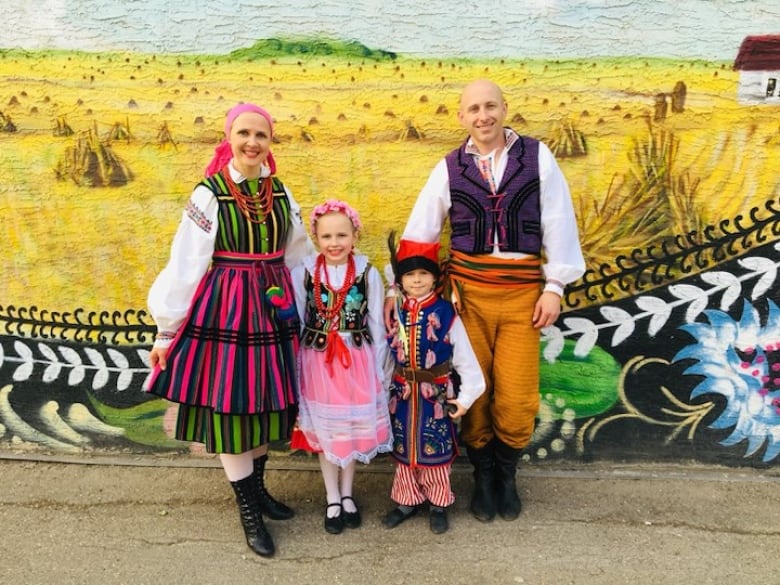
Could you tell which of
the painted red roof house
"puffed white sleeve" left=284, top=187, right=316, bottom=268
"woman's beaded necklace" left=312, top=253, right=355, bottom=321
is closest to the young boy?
"woman's beaded necklace" left=312, top=253, right=355, bottom=321

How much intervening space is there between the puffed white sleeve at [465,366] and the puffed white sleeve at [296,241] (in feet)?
2.33

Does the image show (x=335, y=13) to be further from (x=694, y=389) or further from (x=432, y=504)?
(x=694, y=389)

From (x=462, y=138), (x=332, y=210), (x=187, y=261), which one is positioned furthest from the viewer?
(x=462, y=138)

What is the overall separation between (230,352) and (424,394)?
32.1 inches

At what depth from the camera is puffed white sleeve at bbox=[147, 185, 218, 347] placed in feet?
7.89

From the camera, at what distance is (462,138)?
118 inches

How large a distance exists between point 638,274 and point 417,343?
3.92ft

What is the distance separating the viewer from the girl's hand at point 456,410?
8.77 ft

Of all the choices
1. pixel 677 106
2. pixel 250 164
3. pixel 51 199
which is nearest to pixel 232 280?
pixel 250 164

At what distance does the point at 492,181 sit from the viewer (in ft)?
8.54

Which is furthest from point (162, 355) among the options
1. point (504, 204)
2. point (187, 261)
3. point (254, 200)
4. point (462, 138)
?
point (462, 138)

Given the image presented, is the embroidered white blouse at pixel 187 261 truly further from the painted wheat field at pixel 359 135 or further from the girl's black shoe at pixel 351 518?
the girl's black shoe at pixel 351 518

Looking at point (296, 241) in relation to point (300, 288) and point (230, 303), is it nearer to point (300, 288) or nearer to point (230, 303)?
point (300, 288)

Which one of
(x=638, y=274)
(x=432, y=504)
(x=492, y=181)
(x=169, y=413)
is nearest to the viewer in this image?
(x=492, y=181)
